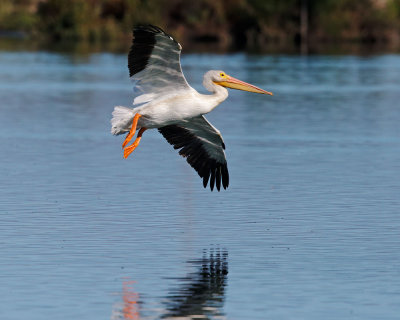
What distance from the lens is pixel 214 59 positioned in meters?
52.5

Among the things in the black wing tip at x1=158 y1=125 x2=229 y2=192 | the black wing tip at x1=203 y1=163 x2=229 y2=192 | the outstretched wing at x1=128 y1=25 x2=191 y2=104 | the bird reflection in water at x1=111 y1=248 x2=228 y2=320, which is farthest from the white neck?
the bird reflection in water at x1=111 y1=248 x2=228 y2=320

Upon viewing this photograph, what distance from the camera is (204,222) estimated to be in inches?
536

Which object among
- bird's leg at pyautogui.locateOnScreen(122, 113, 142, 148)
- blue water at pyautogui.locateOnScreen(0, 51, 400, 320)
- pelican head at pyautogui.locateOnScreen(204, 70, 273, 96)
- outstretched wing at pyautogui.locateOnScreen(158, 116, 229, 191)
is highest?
pelican head at pyautogui.locateOnScreen(204, 70, 273, 96)

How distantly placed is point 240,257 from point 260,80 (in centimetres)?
2815

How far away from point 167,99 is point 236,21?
65.5 m

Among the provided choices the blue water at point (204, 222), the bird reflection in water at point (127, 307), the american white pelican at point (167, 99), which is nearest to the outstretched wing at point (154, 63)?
the american white pelican at point (167, 99)

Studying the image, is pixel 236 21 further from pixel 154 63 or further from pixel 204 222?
pixel 154 63

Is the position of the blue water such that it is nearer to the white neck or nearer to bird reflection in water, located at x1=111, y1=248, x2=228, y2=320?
bird reflection in water, located at x1=111, y1=248, x2=228, y2=320

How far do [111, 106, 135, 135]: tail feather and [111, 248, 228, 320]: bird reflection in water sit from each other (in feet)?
7.63

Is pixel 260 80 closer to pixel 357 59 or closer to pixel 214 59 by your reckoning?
pixel 214 59

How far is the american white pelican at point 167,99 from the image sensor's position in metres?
12.9

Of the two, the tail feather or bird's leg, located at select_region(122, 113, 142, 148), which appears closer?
bird's leg, located at select_region(122, 113, 142, 148)

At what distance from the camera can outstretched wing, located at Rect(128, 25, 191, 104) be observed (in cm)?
1262

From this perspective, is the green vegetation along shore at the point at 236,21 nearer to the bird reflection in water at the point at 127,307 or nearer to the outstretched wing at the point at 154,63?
the outstretched wing at the point at 154,63
